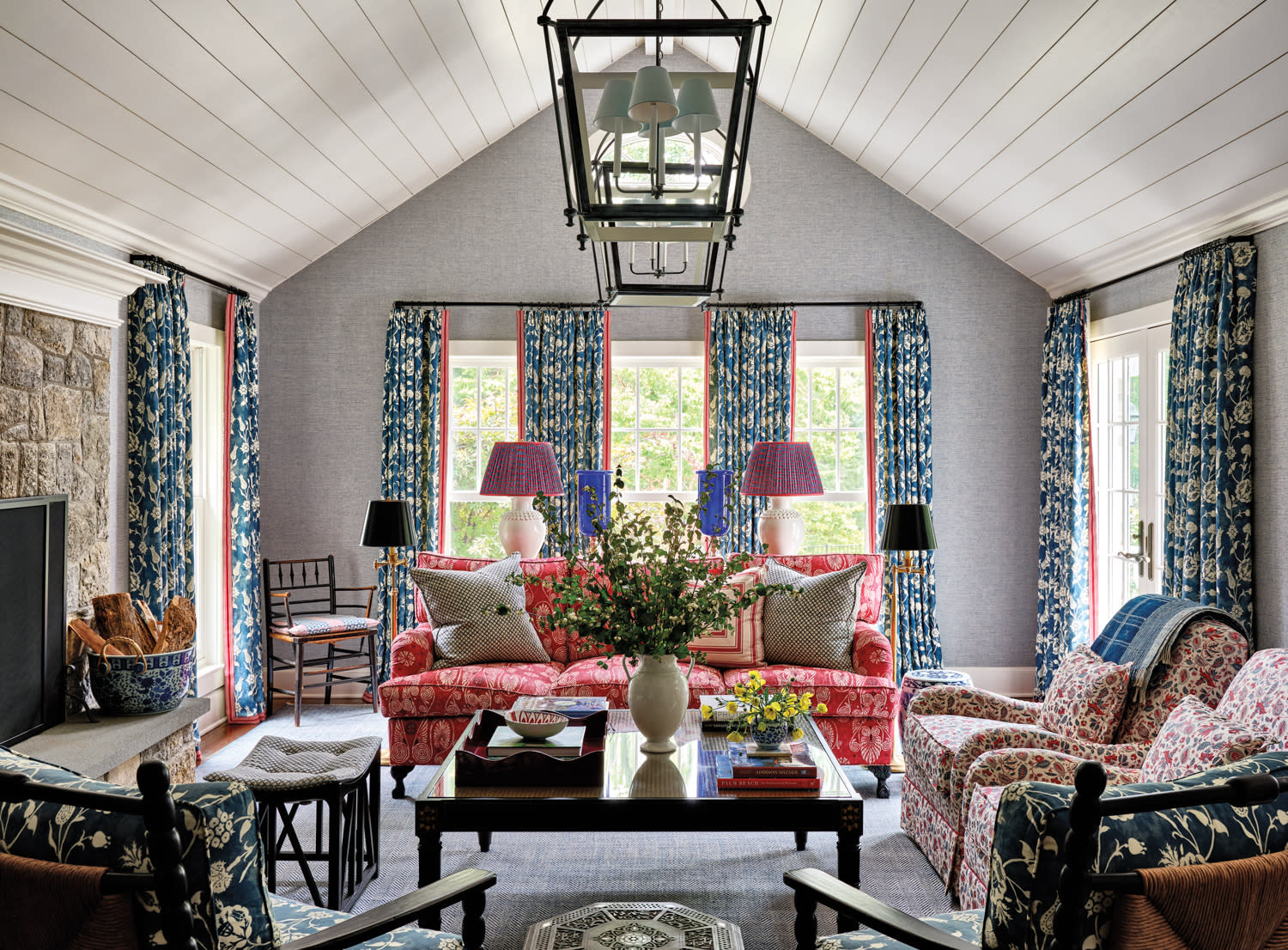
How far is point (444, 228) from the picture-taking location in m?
5.87

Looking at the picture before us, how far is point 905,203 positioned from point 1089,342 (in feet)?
4.76

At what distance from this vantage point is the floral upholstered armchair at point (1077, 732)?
2.89m

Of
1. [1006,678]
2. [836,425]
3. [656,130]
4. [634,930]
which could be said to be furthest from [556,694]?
[1006,678]

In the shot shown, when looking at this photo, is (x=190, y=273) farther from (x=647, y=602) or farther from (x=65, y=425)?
(x=647, y=602)

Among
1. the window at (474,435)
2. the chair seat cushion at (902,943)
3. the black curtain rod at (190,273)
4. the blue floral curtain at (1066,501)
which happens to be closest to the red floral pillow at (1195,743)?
the chair seat cushion at (902,943)

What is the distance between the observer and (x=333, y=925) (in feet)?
6.18

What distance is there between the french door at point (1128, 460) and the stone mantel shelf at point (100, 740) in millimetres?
4571

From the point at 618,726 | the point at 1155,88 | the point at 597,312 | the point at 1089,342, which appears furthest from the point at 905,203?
the point at 618,726

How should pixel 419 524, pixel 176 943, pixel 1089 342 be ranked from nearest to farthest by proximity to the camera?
1. pixel 176 943
2. pixel 1089 342
3. pixel 419 524

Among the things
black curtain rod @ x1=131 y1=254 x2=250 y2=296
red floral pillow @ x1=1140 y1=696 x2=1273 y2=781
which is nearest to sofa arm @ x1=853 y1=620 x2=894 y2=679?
red floral pillow @ x1=1140 y1=696 x2=1273 y2=781

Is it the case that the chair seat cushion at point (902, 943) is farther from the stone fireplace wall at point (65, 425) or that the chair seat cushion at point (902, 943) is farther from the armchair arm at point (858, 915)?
the stone fireplace wall at point (65, 425)

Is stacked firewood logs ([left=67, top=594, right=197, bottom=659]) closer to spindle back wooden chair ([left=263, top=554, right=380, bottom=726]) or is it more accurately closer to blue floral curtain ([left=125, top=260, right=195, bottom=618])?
blue floral curtain ([left=125, top=260, right=195, bottom=618])

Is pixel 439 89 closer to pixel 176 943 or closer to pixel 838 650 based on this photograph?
pixel 838 650

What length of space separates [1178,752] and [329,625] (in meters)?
4.28
